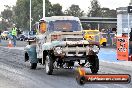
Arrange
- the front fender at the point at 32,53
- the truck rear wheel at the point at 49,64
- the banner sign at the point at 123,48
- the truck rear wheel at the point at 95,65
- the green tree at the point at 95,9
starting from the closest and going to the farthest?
the truck rear wheel at the point at 49,64 < the truck rear wheel at the point at 95,65 < the front fender at the point at 32,53 < the banner sign at the point at 123,48 < the green tree at the point at 95,9

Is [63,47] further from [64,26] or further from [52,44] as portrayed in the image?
[64,26]

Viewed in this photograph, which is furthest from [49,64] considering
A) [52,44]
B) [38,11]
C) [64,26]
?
[38,11]

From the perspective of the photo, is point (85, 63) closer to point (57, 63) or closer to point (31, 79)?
point (57, 63)

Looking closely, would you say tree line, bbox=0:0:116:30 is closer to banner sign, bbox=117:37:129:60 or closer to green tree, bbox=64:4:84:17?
green tree, bbox=64:4:84:17

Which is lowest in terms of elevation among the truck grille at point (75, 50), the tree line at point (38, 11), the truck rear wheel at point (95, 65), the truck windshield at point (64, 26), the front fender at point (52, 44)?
the truck rear wheel at point (95, 65)

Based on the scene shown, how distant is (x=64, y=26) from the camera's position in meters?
16.6

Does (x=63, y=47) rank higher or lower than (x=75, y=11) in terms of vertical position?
lower

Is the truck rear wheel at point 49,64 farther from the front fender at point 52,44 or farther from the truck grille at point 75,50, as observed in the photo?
the truck grille at point 75,50

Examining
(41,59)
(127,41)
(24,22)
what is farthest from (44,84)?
(24,22)

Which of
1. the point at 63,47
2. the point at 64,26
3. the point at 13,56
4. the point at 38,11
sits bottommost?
the point at 13,56

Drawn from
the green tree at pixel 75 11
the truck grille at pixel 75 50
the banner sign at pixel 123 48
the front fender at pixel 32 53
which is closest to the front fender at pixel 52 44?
the truck grille at pixel 75 50

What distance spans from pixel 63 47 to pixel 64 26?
1856mm

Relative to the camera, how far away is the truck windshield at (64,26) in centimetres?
1653

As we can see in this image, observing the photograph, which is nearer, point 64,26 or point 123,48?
point 64,26
